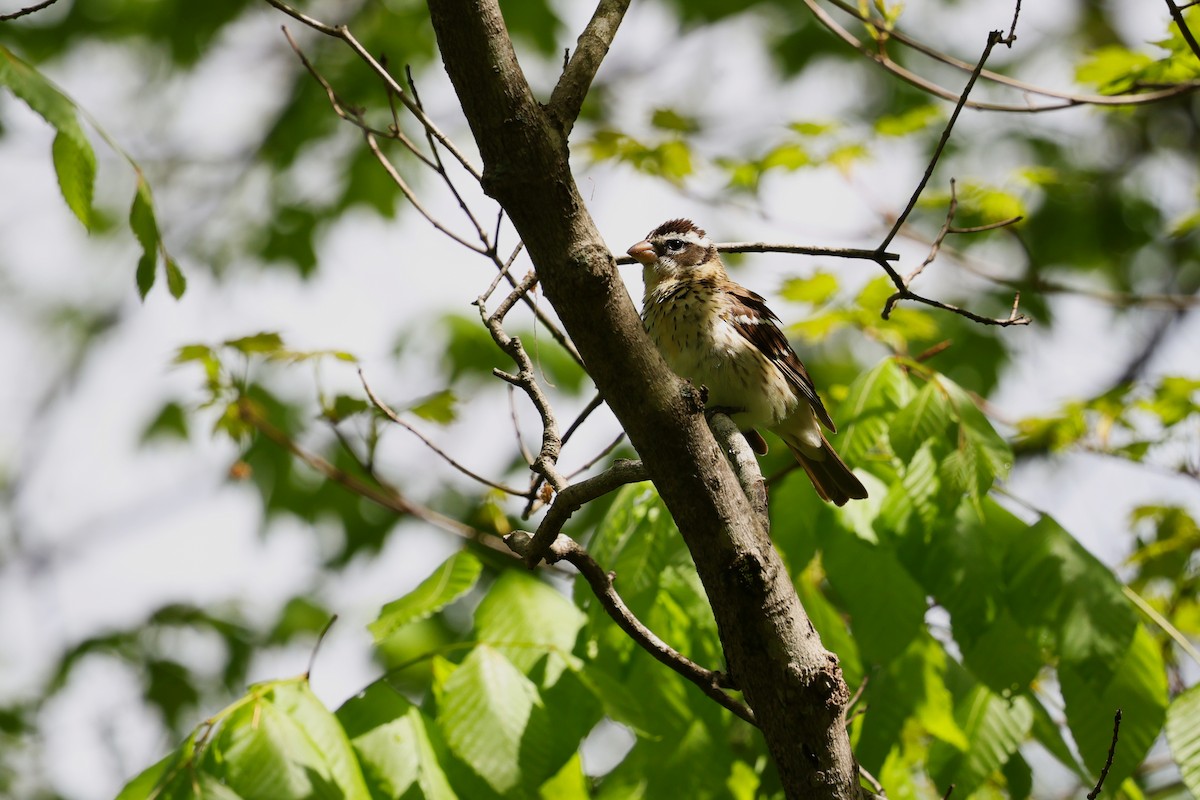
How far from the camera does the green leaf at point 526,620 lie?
3.70 meters

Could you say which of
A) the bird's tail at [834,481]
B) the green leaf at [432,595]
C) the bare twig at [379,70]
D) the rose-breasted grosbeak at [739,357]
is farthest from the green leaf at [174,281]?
the bird's tail at [834,481]

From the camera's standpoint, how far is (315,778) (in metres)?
3.09

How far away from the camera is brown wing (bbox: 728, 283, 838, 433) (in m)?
4.98

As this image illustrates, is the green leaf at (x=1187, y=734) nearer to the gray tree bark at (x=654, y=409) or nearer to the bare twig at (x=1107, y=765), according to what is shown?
the bare twig at (x=1107, y=765)

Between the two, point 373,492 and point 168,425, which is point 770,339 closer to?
point 373,492

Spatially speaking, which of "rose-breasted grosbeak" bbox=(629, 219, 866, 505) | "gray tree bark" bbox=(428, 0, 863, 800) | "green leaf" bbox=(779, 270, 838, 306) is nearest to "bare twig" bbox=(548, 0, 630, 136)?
"gray tree bark" bbox=(428, 0, 863, 800)

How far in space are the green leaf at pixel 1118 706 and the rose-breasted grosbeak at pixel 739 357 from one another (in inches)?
59.7

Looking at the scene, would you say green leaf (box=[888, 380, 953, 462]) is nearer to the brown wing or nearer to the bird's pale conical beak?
the brown wing

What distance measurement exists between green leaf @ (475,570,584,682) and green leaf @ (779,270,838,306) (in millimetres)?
2208

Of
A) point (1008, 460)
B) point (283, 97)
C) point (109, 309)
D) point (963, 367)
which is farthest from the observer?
point (109, 309)

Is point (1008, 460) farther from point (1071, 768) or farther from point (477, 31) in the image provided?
point (477, 31)

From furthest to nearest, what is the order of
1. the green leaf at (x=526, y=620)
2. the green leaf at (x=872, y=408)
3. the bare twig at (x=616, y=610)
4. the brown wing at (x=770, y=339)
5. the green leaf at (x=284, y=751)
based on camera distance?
the brown wing at (x=770, y=339)
the green leaf at (x=872, y=408)
the green leaf at (x=526, y=620)
the green leaf at (x=284, y=751)
the bare twig at (x=616, y=610)

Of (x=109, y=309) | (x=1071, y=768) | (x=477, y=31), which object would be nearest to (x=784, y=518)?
(x=1071, y=768)

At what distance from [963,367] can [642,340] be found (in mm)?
7450
